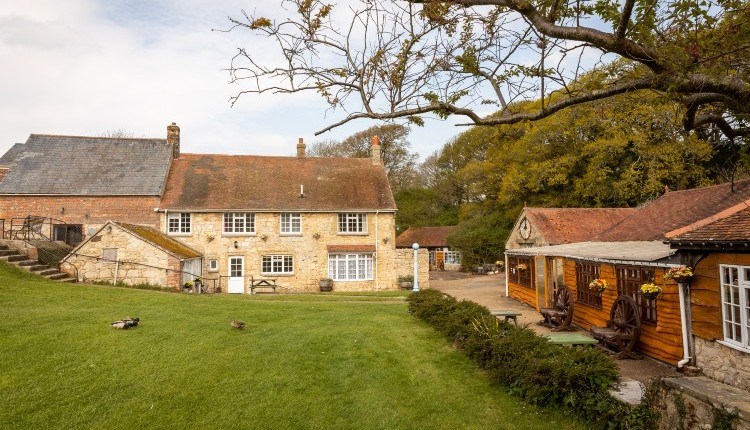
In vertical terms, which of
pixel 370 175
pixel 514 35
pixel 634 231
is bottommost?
pixel 634 231

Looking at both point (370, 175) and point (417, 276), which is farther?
point (370, 175)

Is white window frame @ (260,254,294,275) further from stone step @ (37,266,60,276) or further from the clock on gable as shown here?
the clock on gable

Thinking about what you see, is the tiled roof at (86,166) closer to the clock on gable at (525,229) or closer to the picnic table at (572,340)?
the clock on gable at (525,229)

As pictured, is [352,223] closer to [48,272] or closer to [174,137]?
[174,137]

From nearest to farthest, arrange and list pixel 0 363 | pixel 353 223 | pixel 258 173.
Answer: pixel 0 363, pixel 353 223, pixel 258 173

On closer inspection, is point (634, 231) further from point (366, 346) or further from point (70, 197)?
point (70, 197)

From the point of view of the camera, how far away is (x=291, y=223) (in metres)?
27.4

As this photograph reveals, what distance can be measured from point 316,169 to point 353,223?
5.27 meters

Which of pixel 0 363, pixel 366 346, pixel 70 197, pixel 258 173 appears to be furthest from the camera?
pixel 258 173

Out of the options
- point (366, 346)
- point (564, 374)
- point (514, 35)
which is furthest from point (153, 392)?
point (514, 35)

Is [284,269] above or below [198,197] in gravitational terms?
below

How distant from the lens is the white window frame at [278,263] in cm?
2686

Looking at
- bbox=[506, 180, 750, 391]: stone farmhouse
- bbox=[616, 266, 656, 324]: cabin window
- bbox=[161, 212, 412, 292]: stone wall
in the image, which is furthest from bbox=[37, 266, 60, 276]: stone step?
bbox=[616, 266, 656, 324]: cabin window

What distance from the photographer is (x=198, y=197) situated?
2717 cm
